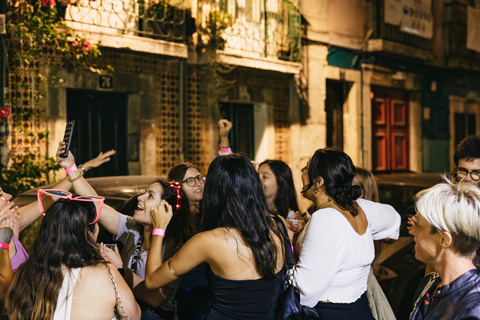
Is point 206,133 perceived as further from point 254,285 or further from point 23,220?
point 254,285

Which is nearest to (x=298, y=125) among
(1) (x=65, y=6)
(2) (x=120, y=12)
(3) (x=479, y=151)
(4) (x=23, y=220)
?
(2) (x=120, y=12)

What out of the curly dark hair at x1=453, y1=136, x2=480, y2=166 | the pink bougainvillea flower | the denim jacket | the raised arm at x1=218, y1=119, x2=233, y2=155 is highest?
the pink bougainvillea flower

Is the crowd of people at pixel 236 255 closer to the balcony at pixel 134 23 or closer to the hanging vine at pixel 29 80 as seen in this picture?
the hanging vine at pixel 29 80

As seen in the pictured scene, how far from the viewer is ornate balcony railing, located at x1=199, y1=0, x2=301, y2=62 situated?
10.5 meters

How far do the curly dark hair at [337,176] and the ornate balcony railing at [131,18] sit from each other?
568 centimetres

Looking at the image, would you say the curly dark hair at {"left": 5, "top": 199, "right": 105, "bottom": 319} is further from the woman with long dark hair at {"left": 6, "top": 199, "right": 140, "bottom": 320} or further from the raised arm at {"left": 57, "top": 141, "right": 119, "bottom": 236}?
the raised arm at {"left": 57, "top": 141, "right": 119, "bottom": 236}

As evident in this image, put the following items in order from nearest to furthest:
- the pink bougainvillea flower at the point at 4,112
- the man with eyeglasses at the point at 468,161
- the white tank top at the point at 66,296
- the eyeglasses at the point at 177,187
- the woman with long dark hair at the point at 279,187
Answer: the white tank top at the point at 66,296
the eyeglasses at the point at 177,187
the man with eyeglasses at the point at 468,161
the woman with long dark hair at the point at 279,187
the pink bougainvillea flower at the point at 4,112

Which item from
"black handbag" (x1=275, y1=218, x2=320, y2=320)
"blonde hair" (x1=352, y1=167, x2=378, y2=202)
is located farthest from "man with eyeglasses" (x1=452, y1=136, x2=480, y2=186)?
"black handbag" (x1=275, y1=218, x2=320, y2=320)

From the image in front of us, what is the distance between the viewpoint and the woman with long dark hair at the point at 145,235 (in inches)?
133

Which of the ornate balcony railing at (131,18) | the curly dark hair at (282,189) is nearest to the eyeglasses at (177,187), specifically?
the curly dark hair at (282,189)

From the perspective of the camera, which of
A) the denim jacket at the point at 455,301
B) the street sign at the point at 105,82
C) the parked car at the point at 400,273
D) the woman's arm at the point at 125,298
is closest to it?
the denim jacket at the point at 455,301

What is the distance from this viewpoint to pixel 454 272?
231cm

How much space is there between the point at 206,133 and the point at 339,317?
7334 mm

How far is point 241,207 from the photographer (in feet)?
9.56
